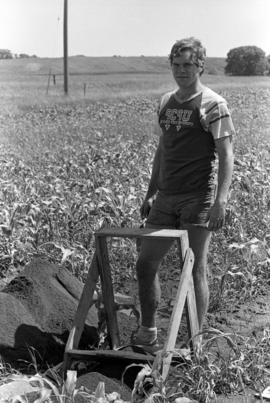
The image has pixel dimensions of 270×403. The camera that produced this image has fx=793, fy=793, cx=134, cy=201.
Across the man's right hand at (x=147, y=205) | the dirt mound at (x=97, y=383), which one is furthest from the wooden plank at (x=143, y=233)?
the dirt mound at (x=97, y=383)

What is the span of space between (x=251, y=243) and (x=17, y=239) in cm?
198

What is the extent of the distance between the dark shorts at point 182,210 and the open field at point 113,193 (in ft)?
2.36

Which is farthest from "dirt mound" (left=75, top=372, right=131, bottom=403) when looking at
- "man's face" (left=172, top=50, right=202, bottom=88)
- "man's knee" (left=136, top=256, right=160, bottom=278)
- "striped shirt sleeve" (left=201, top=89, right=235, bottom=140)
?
"man's face" (left=172, top=50, right=202, bottom=88)

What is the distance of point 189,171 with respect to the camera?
4.29 metres

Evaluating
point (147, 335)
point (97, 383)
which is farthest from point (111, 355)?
point (147, 335)

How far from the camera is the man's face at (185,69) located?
4.10 m

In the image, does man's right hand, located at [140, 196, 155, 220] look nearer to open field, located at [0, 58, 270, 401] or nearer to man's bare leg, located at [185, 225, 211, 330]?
man's bare leg, located at [185, 225, 211, 330]

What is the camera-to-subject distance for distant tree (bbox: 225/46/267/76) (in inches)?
568

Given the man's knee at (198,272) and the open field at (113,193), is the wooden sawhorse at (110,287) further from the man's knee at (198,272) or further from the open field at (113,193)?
the open field at (113,193)

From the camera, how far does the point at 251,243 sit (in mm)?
5469

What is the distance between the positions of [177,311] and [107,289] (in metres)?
0.66

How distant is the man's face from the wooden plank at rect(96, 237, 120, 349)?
94 centimetres

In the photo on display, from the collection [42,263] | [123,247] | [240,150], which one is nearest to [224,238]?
[123,247]

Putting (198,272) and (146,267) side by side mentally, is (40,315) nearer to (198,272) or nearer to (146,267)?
(146,267)
